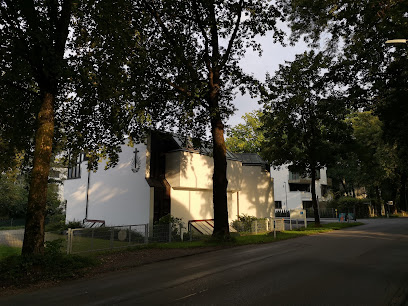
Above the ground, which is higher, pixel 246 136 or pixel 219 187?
pixel 246 136

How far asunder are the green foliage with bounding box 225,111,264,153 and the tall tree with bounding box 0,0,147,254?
3461 centimetres

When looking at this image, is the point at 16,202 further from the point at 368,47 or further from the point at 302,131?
the point at 368,47

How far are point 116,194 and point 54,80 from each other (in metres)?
13.5

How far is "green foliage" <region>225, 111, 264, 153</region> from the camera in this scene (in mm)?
47875

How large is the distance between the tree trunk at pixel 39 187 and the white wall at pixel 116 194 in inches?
404

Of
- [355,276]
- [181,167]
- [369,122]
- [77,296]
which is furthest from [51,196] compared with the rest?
[369,122]

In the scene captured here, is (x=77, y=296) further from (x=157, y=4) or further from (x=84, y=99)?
(x=157, y=4)

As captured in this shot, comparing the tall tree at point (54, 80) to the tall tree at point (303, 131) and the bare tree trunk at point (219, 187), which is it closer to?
the bare tree trunk at point (219, 187)

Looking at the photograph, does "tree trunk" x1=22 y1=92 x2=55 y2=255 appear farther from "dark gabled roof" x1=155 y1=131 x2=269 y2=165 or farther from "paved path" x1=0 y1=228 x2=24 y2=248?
"dark gabled roof" x1=155 y1=131 x2=269 y2=165

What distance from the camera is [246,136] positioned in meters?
48.9

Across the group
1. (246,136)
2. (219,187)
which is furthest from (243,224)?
(246,136)

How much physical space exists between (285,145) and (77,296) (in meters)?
22.4

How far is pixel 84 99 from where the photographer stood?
12.2 m

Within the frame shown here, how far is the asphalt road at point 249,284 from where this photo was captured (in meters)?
5.64
